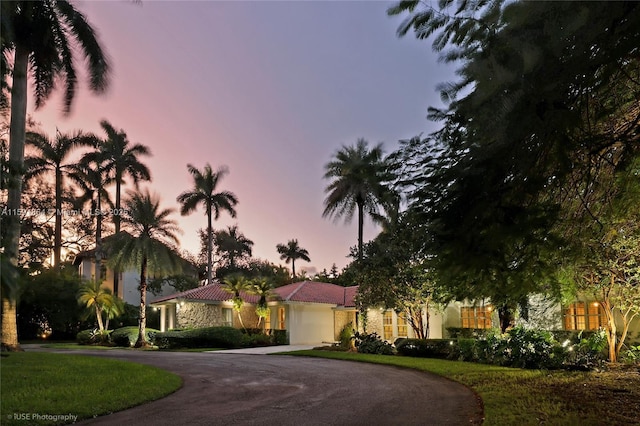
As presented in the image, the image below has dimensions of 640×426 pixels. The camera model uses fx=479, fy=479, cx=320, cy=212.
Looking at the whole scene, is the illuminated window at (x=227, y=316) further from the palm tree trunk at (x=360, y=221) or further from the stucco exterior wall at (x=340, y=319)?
the palm tree trunk at (x=360, y=221)

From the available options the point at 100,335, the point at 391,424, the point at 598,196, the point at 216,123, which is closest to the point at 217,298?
the point at 100,335

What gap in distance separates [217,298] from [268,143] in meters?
14.7

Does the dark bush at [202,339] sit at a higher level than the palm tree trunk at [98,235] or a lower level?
lower

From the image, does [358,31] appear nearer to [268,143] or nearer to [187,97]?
[187,97]

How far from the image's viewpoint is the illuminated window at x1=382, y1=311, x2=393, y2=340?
28062 mm

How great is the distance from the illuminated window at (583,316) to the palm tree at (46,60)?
19.9 metres

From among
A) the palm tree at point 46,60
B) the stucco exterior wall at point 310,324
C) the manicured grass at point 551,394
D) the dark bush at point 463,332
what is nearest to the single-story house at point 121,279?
the stucco exterior wall at point 310,324

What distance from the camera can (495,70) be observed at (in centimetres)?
439

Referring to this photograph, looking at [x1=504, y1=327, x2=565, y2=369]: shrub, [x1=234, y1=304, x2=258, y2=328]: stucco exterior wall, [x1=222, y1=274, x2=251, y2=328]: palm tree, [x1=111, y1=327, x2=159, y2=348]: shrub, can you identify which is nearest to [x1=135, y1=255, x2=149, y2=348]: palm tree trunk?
[x1=111, y1=327, x2=159, y2=348]: shrub

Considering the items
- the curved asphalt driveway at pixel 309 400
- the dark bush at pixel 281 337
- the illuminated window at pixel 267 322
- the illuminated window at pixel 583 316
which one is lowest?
the dark bush at pixel 281 337

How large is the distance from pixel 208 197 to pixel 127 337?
15.2 metres

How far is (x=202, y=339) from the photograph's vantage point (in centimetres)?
2755

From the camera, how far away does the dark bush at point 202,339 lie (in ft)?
90.0

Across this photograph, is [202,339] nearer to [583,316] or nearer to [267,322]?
[267,322]
